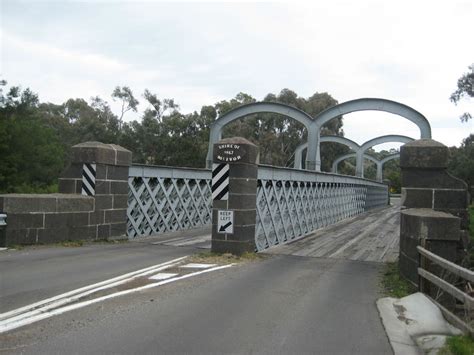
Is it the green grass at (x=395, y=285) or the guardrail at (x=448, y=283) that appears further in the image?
the green grass at (x=395, y=285)

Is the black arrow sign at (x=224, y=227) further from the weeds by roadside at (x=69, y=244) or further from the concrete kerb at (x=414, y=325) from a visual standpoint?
the concrete kerb at (x=414, y=325)

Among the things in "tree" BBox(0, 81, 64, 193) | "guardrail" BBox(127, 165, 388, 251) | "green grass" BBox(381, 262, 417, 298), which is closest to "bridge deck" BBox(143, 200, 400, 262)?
"guardrail" BBox(127, 165, 388, 251)

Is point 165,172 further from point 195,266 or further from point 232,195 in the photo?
point 195,266

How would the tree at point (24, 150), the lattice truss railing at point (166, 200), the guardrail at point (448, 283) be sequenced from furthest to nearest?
the tree at point (24, 150), the lattice truss railing at point (166, 200), the guardrail at point (448, 283)

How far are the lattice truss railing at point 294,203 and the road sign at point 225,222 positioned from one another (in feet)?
5.04

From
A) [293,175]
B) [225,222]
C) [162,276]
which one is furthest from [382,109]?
[162,276]

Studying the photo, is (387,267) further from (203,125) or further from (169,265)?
(203,125)

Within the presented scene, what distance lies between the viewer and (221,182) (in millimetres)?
10453

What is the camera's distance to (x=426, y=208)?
9.46 m

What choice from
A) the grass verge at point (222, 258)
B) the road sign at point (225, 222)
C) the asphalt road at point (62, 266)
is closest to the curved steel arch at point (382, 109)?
the grass verge at point (222, 258)

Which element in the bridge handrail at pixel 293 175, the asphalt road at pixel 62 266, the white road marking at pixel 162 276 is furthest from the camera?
the bridge handrail at pixel 293 175

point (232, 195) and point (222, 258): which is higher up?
point (232, 195)

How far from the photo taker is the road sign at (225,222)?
1034 centimetres

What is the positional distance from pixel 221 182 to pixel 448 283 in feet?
18.5
